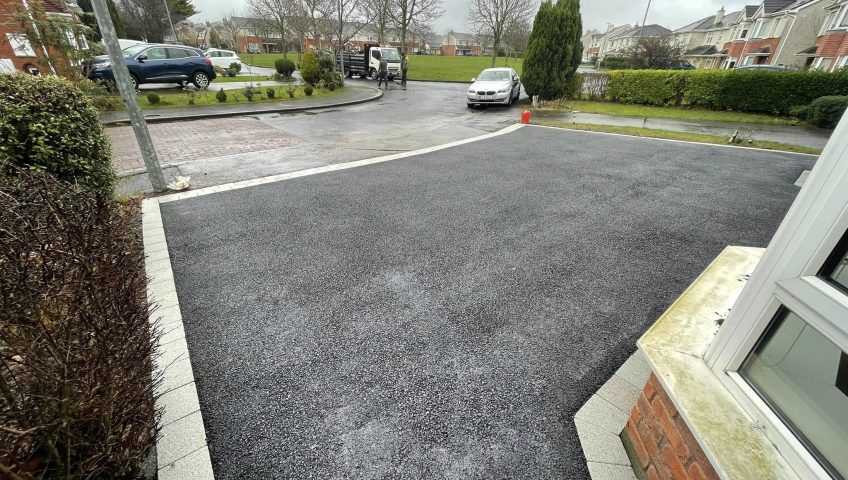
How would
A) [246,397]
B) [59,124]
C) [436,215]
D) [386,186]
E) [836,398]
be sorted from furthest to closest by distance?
1. [386,186]
2. [436,215]
3. [59,124]
4. [246,397]
5. [836,398]

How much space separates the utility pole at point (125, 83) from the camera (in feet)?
15.3

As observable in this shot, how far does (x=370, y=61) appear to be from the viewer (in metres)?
26.0

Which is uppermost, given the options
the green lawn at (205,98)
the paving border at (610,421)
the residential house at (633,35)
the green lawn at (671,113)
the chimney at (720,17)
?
the chimney at (720,17)

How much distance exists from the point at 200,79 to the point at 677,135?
64.4ft

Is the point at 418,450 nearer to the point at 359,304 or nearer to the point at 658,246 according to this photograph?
the point at 359,304

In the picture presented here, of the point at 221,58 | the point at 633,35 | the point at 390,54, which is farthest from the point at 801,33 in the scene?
the point at 221,58

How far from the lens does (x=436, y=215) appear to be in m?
5.15

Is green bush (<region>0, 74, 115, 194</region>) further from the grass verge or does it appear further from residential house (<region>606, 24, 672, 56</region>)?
residential house (<region>606, 24, 672, 56</region>)

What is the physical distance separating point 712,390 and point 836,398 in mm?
392

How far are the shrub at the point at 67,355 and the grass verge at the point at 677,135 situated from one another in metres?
12.5

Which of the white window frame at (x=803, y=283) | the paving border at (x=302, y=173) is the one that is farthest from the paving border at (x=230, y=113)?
the white window frame at (x=803, y=283)

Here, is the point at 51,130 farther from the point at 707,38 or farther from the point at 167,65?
the point at 707,38

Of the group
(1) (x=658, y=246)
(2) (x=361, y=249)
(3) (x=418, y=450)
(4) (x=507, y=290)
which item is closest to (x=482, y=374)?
(3) (x=418, y=450)

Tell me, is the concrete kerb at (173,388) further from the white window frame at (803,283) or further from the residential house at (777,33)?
the residential house at (777,33)
